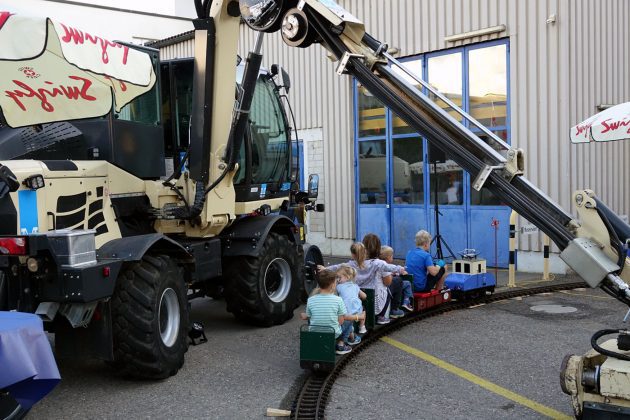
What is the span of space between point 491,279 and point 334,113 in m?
6.71

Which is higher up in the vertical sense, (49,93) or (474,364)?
(49,93)

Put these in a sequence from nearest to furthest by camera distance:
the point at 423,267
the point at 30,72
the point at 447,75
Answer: the point at 30,72, the point at 423,267, the point at 447,75

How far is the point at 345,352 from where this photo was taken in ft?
20.5

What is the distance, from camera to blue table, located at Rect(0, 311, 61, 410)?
3.19 meters

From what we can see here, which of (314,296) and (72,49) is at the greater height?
(72,49)

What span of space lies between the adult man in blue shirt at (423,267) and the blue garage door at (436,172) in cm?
253

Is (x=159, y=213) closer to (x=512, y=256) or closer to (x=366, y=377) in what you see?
(x=366, y=377)

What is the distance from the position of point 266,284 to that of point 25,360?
176 inches

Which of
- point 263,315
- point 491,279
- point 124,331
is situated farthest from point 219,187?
point 491,279

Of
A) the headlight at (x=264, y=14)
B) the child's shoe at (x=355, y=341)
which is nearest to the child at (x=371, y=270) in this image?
the child's shoe at (x=355, y=341)

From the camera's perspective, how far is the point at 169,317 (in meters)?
5.90

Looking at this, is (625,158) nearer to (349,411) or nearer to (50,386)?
(349,411)

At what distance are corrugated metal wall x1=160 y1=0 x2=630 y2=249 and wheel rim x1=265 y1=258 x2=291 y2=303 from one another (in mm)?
5145

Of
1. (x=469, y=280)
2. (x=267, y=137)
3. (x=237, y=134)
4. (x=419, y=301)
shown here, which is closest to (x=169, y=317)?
(x=237, y=134)
